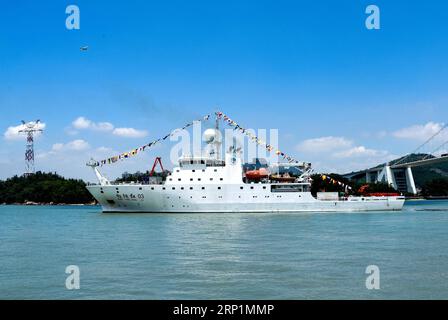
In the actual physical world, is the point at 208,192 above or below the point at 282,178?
below

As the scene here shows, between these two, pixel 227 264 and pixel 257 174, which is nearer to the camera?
pixel 227 264

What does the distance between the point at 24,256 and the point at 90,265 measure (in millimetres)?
3874

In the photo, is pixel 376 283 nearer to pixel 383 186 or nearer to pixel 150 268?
pixel 150 268

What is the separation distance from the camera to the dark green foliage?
10494 centimetres

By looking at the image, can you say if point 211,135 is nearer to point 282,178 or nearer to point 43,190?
point 282,178

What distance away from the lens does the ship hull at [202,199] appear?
40250mm

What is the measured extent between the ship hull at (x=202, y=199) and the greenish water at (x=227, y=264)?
47.3 feet

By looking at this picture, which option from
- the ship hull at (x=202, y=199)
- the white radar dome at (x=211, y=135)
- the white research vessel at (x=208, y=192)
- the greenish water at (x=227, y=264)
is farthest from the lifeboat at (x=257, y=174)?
the greenish water at (x=227, y=264)

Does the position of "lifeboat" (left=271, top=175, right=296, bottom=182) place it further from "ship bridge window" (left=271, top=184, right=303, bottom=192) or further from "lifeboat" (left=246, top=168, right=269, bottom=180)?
"ship bridge window" (left=271, top=184, right=303, bottom=192)

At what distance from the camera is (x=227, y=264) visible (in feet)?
50.3

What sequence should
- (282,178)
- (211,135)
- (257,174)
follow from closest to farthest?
(257,174)
(282,178)
(211,135)

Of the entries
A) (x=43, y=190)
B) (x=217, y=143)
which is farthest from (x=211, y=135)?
(x=43, y=190)

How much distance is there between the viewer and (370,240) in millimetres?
21922

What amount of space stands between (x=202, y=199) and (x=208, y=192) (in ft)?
2.50
